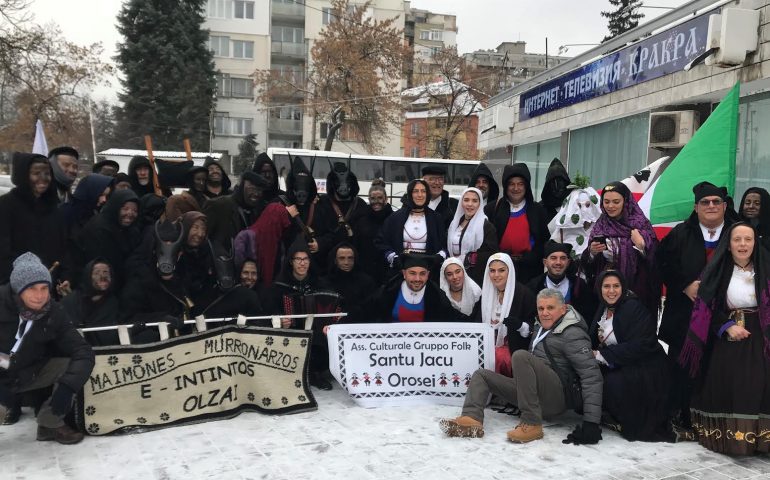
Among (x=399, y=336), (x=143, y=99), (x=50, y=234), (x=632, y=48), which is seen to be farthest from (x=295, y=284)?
(x=143, y=99)

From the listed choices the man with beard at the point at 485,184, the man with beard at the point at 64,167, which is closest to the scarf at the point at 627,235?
the man with beard at the point at 485,184

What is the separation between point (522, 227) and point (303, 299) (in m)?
2.36

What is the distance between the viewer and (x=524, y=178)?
21.4ft

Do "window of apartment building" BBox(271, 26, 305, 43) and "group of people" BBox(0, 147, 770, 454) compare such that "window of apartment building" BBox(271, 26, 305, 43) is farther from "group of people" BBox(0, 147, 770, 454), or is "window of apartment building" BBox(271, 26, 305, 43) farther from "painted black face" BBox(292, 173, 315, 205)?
"painted black face" BBox(292, 173, 315, 205)

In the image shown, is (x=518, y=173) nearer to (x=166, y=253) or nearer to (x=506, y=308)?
(x=506, y=308)

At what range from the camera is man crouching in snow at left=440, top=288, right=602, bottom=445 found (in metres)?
4.72

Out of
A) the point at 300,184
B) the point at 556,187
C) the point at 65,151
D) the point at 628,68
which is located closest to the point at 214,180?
the point at 300,184

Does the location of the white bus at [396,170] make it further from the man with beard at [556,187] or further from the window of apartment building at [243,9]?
the man with beard at [556,187]

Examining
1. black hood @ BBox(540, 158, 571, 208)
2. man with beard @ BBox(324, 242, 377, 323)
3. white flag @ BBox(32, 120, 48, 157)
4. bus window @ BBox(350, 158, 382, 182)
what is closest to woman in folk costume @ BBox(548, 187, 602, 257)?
black hood @ BBox(540, 158, 571, 208)

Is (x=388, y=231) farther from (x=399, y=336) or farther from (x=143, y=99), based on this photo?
(x=143, y=99)

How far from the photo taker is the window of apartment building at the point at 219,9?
4422cm

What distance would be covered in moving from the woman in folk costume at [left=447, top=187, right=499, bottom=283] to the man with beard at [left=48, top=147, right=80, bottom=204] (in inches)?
153

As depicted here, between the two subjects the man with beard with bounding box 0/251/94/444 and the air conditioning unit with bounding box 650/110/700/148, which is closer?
the man with beard with bounding box 0/251/94/444

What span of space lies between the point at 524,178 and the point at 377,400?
273 centimetres
